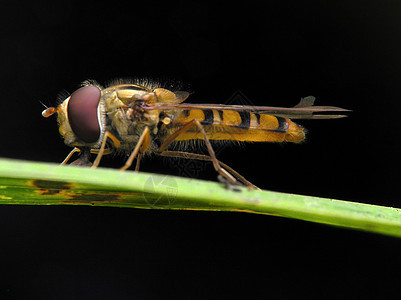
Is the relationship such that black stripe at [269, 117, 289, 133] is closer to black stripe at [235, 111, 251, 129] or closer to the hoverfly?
the hoverfly

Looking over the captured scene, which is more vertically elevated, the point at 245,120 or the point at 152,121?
the point at 245,120

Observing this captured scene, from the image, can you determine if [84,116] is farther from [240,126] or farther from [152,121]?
[240,126]

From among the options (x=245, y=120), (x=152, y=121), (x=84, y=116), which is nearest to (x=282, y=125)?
(x=245, y=120)

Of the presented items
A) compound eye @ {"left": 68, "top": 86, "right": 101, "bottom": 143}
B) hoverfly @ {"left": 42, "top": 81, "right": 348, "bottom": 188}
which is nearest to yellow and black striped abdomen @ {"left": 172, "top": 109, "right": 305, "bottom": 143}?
hoverfly @ {"left": 42, "top": 81, "right": 348, "bottom": 188}

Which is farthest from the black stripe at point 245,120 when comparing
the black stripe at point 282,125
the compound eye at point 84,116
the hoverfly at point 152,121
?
the compound eye at point 84,116

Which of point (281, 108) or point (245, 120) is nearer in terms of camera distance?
point (281, 108)

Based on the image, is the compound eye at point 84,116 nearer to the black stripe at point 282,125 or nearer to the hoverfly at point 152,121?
the hoverfly at point 152,121

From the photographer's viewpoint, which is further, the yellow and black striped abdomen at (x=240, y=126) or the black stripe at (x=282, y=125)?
the black stripe at (x=282, y=125)
